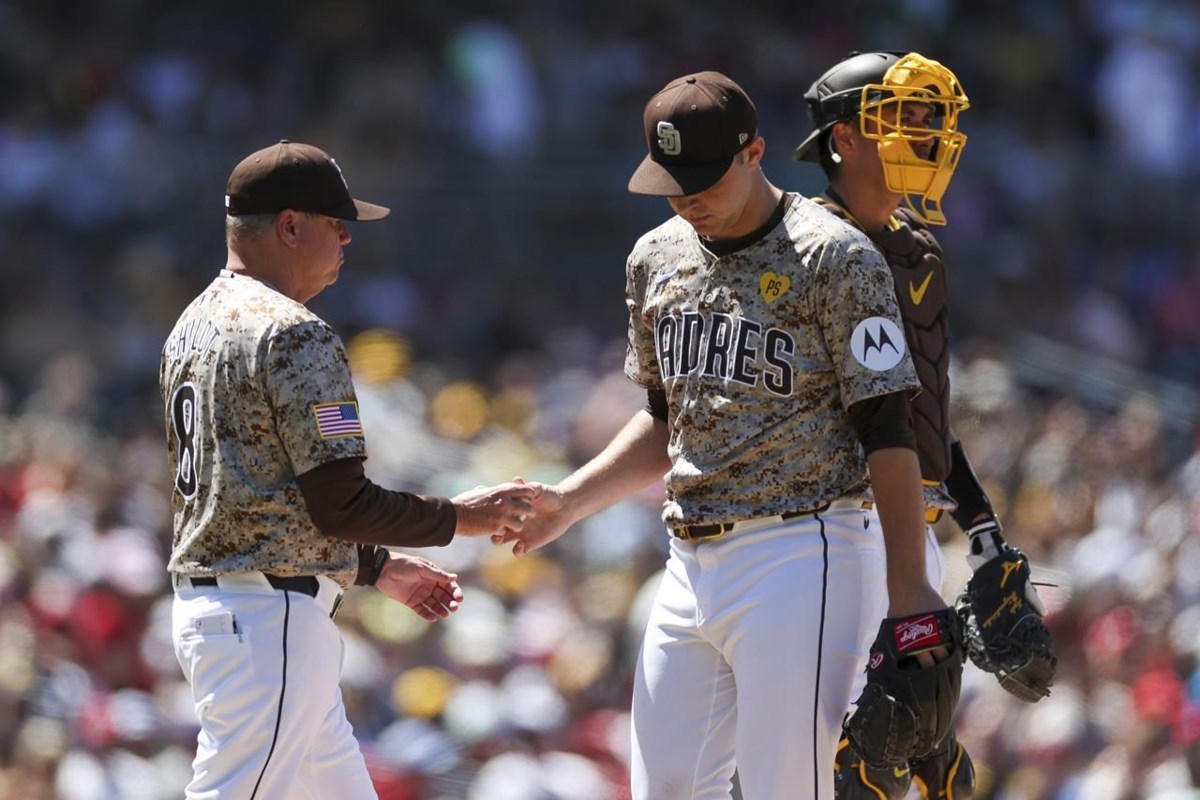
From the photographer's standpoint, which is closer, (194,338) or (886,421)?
(886,421)

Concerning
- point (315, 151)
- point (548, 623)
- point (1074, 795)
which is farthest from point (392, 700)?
point (315, 151)

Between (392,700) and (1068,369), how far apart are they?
16.2ft

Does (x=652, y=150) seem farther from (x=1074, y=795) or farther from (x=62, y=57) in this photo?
(x=62, y=57)

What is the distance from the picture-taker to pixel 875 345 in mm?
3785

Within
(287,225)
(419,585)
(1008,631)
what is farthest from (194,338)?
(1008,631)

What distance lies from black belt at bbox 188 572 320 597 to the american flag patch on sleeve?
1.08 feet

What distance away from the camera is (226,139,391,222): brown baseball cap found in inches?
159

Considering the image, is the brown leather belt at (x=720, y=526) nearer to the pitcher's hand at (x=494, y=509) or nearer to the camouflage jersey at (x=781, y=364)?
the camouflage jersey at (x=781, y=364)

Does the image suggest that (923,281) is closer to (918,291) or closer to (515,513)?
(918,291)

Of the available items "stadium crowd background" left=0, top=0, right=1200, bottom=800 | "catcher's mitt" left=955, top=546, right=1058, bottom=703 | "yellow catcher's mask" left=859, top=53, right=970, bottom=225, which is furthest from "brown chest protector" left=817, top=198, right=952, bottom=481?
"stadium crowd background" left=0, top=0, right=1200, bottom=800

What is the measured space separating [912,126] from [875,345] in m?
0.72

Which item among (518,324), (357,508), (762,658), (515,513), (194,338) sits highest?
(194,338)

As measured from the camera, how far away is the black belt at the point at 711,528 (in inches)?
154

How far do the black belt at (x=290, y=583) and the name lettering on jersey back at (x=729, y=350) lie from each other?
0.90m
